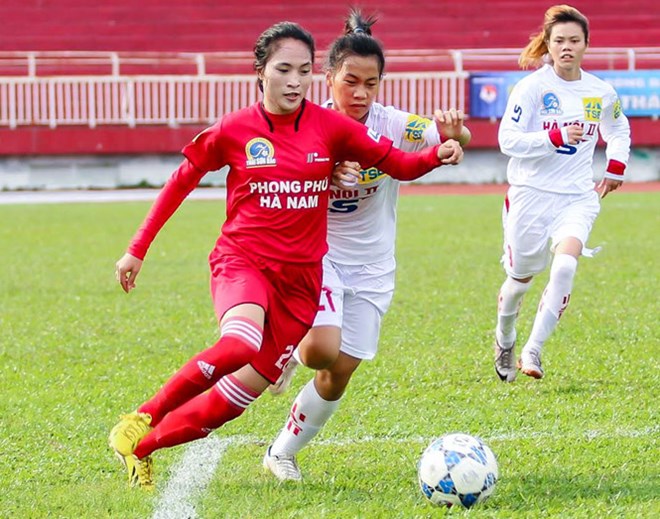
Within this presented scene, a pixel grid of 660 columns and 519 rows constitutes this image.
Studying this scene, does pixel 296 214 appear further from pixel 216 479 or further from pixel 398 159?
pixel 216 479

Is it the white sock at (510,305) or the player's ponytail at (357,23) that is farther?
the white sock at (510,305)

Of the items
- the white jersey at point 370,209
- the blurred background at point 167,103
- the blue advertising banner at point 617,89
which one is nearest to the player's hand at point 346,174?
the white jersey at point 370,209

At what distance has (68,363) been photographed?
24.2 ft

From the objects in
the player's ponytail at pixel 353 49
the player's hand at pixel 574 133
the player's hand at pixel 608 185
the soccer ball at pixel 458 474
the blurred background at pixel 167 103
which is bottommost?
the blurred background at pixel 167 103

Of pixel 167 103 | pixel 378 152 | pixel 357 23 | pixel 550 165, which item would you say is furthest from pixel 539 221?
pixel 167 103

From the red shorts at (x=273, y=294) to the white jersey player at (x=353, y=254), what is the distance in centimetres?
16

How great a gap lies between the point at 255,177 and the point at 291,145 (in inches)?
7.4

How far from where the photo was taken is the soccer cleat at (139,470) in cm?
438

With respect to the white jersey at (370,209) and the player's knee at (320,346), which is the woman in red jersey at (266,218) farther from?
the white jersey at (370,209)

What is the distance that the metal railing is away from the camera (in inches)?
944

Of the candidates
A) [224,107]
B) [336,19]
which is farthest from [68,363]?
[336,19]

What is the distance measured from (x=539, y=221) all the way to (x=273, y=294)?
2695 millimetres

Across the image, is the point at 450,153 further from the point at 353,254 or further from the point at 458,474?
the point at 458,474

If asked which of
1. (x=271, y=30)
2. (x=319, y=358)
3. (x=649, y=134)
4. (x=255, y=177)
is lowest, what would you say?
(x=649, y=134)
